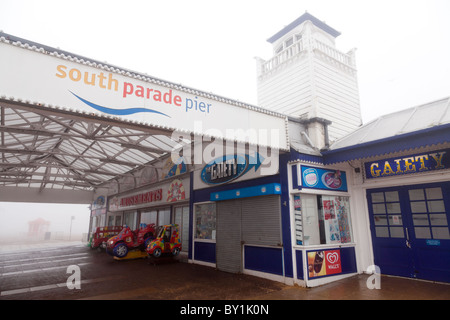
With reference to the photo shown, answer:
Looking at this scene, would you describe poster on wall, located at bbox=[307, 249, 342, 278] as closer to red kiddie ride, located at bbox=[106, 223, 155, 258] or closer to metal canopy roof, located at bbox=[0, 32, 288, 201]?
metal canopy roof, located at bbox=[0, 32, 288, 201]

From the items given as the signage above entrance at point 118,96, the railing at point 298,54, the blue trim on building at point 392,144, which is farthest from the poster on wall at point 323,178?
the railing at point 298,54

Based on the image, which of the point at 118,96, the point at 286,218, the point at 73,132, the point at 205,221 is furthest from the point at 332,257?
the point at 73,132

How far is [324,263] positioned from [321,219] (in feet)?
3.89

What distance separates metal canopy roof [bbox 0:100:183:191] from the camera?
308 inches

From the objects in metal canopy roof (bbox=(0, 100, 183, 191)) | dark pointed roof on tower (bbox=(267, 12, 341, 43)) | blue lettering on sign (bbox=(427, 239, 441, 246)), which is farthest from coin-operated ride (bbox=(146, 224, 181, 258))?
dark pointed roof on tower (bbox=(267, 12, 341, 43))

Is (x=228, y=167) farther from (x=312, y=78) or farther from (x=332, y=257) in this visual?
(x=312, y=78)

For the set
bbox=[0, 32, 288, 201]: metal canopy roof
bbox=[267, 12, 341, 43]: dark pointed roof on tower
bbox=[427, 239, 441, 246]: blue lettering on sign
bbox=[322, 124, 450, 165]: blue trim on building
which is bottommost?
bbox=[427, 239, 441, 246]: blue lettering on sign

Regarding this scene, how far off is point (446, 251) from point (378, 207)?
1857 millimetres

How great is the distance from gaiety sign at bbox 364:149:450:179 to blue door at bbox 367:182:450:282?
471mm

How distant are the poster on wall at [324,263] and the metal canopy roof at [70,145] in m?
5.16

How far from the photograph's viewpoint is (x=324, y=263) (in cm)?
734

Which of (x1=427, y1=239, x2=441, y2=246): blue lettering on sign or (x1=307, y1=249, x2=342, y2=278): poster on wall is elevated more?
(x1=427, y1=239, x2=441, y2=246): blue lettering on sign

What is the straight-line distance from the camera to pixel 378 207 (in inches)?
312
